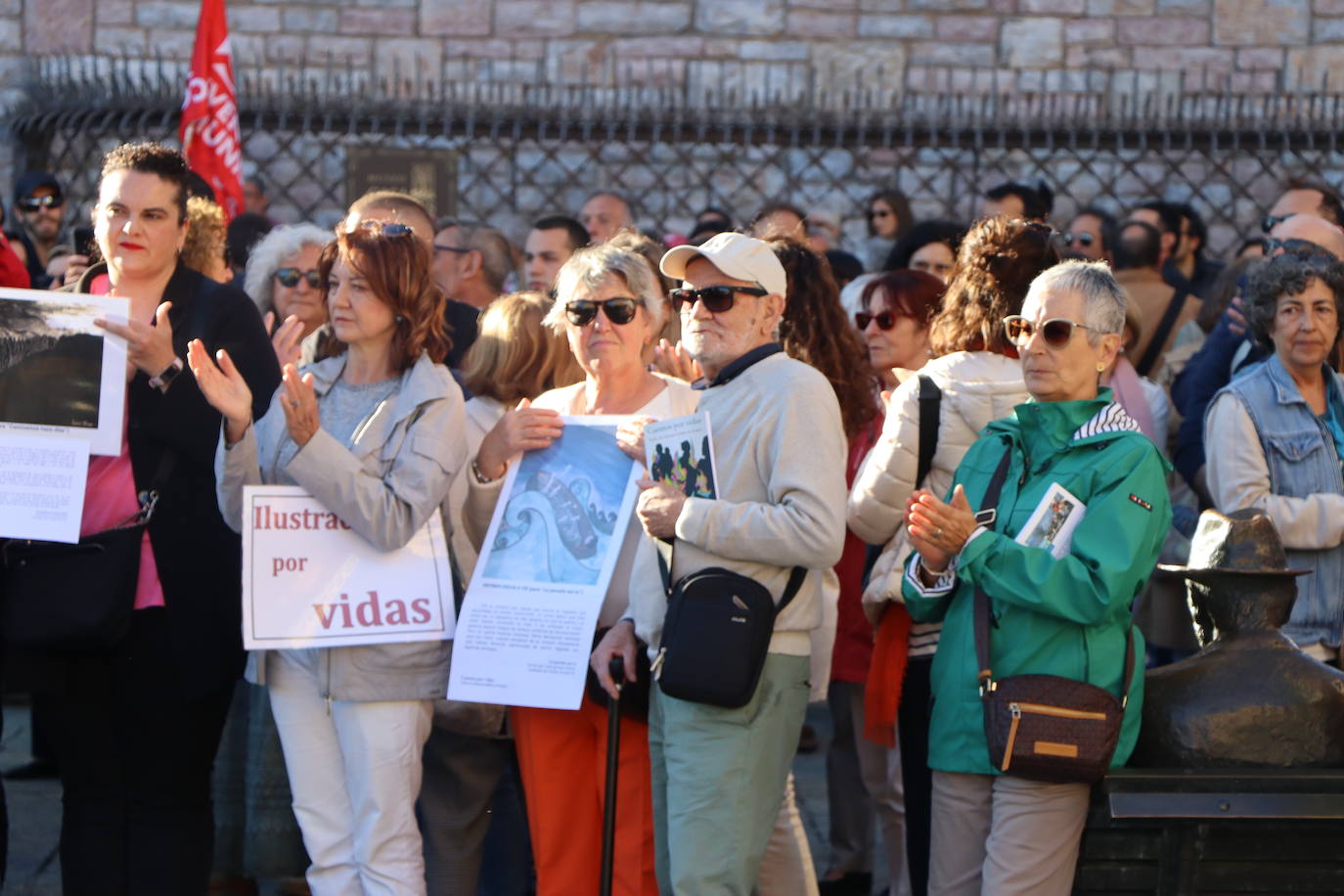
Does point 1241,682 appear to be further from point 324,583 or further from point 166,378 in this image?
point 166,378

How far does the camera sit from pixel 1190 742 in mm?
3215

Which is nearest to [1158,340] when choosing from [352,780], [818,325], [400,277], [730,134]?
[818,325]

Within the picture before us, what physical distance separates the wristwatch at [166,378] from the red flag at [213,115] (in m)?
3.35

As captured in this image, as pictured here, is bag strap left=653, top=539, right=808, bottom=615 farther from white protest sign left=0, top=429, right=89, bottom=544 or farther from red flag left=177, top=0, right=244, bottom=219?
red flag left=177, top=0, right=244, bottom=219

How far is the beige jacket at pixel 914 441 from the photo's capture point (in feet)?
12.9

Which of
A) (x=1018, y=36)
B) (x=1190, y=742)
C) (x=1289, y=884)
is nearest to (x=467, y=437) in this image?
(x=1190, y=742)

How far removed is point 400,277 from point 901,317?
145 centimetres

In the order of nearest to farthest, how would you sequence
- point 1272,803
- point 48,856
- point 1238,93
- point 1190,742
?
point 1272,803 → point 1190,742 → point 48,856 → point 1238,93

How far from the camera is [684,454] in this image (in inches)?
143

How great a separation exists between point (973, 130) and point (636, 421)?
21.2 ft

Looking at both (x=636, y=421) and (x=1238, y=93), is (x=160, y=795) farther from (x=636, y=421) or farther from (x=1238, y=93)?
(x=1238, y=93)

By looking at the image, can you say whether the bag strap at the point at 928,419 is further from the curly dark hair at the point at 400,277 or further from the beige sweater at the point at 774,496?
the curly dark hair at the point at 400,277

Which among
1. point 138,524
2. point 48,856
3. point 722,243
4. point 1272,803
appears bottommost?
point 48,856

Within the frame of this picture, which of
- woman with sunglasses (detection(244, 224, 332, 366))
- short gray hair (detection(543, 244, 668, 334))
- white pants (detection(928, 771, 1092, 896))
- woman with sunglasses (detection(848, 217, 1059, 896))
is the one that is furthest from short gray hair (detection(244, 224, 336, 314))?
white pants (detection(928, 771, 1092, 896))
